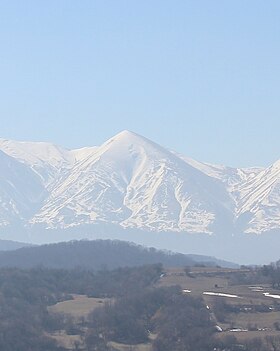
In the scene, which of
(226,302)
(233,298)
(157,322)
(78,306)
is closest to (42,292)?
(78,306)

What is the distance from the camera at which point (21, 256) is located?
177 meters

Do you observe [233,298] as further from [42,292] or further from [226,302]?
[42,292]

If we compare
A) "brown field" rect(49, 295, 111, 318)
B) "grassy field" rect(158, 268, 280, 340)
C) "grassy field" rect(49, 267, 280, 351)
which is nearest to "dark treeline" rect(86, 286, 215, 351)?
"grassy field" rect(49, 267, 280, 351)

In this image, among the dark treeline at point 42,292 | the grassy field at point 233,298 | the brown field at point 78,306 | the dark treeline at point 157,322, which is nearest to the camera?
the dark treeline at point 157,322

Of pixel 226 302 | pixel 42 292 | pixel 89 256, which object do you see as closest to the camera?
pixel 226 302

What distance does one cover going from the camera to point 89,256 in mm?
184125

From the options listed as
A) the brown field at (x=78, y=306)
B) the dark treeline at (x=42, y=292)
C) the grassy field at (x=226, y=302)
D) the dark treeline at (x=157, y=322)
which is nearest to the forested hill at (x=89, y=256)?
the dark treeline at (x=42, y=292)

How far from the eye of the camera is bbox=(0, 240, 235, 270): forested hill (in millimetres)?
172500

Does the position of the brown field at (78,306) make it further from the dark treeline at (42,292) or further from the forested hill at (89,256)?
the forested hill at (89,256)

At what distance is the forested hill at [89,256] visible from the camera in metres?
172

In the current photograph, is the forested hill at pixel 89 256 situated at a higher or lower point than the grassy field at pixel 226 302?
higher

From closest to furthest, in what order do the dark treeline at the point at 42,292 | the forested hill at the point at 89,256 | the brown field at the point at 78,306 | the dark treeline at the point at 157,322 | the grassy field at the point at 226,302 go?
the dark treeline at the point at 157,322 → the grassy field at the point at 226,302 → the dark treeline at the point at 42,292 → the brown field at the point at 78,306 → the forested hill at the point at 89,256

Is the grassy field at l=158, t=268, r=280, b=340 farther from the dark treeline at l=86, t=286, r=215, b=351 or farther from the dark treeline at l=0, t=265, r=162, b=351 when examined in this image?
the dark treeline at l=0, t=265, r=162, b=351

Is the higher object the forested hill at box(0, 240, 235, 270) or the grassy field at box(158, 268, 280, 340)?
the forested hill at box(0, 240, 235, 270)
